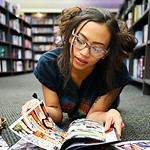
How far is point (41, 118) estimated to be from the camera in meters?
0.79

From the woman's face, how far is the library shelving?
397cm

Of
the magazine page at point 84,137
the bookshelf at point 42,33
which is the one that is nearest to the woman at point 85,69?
the magazine page at point 84,137

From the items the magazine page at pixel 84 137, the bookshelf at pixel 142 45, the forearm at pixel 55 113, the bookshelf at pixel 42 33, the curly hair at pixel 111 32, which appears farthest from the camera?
the bookshelf at pixel 42 33

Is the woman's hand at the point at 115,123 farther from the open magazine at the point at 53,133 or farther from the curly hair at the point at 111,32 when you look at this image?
Result: the curly hair at the point at 111,32

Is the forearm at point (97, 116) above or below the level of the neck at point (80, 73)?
below

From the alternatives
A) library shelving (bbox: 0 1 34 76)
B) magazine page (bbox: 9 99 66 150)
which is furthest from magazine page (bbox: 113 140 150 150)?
library shelving (bbox: 0 1 34 76)

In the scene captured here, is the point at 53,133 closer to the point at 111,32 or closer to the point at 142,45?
the point at 111,32

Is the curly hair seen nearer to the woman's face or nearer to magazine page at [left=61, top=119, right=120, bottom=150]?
the woman's face

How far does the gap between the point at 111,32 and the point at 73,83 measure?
0.86 feet

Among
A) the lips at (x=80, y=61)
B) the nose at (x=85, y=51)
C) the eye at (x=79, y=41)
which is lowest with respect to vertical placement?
the lips at (x=80, y=61)

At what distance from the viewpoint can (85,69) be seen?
3.23 ft

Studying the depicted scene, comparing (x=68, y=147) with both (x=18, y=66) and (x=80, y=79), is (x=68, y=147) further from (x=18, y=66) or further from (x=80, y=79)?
(x=18, y=66)

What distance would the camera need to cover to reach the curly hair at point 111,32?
2.82 ft

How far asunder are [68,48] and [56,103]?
0.23 meters
